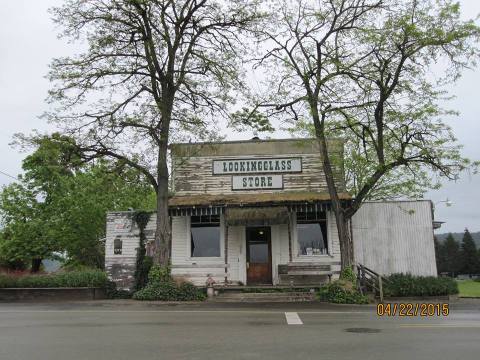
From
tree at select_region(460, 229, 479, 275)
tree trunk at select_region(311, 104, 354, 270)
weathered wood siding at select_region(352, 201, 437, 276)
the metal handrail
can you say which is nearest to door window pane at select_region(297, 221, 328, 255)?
weathered wood siding at select_region(352, 201, 437, 276)

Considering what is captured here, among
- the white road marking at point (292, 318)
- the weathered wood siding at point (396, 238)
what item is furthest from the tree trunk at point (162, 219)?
the weathered wood siding at point (396, 238)

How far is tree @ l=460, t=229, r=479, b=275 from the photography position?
74000 mm

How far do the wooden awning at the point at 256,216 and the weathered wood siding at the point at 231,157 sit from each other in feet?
7.14

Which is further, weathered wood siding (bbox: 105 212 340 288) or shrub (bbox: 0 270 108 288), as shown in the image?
weathered wood siding (bbox: 105 212 340 288)

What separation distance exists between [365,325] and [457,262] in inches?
2840

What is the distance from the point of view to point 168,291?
62.3 feet

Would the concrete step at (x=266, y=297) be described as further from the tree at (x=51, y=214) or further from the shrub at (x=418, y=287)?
the tree at (x=51, y=214)

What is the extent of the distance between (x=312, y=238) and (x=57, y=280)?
1137 centimetres

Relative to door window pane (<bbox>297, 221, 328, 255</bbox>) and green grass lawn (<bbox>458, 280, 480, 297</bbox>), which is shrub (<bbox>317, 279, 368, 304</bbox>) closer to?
door window pane (<bbox>297, 221, 328, 255</bbox>)

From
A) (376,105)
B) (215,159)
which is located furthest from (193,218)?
(376,105)

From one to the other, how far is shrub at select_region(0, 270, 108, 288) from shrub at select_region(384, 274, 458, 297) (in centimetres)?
1237

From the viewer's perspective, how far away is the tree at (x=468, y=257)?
7400 cm

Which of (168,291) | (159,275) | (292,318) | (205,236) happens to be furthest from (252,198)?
(292,318)
